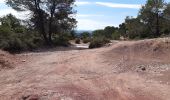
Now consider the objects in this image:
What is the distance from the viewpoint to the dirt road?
12.0 m

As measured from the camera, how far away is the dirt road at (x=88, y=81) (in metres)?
12.0

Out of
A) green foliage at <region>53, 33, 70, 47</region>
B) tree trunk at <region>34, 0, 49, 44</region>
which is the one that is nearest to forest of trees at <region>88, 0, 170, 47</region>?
green foliage at <region>53, 33, 70, 47</region>

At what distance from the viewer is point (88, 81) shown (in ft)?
46.2

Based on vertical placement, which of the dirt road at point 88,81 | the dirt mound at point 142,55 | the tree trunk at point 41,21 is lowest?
the dirt road at point 88,81

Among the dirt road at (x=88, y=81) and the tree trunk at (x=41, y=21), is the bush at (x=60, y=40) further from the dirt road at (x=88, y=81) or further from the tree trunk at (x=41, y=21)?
the dirt road at (x=88, y=81)

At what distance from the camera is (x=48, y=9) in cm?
3684

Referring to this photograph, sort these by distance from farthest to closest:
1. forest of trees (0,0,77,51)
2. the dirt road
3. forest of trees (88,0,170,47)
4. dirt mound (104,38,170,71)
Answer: forest of trees (88,0,170,47) → forest of trees (0,0,77,51) → dirt mound (104,38,170,71) → the dirt road

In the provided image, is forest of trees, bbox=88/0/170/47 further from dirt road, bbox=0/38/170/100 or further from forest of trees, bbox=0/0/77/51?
dirt road, bbox=0/38/170/100

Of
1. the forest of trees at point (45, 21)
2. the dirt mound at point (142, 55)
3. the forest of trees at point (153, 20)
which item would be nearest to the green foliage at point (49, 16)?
the forest of trees at point (45, 21)

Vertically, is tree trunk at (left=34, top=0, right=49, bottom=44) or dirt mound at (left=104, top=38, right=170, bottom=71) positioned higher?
tree trunk at (left=34, top=0, right=49, bottom=44)

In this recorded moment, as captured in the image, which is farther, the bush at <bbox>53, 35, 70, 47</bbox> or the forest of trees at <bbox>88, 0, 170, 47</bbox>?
the forest of trees at <bbox>88, 0, 170, 47</bbox>

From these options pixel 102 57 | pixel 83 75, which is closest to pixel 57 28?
pixel 102 57

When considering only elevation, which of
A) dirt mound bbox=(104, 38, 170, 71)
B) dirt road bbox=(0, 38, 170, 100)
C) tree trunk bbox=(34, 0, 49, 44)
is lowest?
dirt road bbox=(0, 38, 170, 100)

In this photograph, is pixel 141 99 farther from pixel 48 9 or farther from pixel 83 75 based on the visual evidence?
pixel 48 9
